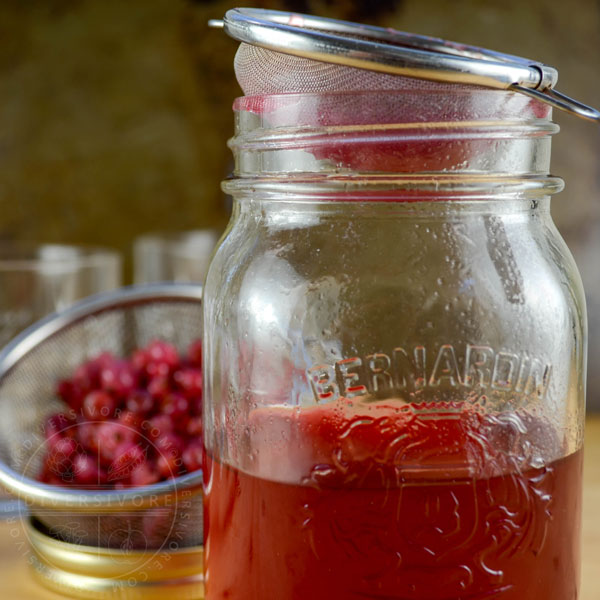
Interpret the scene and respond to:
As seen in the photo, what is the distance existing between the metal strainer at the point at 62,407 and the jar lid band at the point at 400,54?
0.37 meters

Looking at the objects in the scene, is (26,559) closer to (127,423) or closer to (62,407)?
(127,423)

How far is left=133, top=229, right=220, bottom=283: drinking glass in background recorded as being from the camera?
4.04 feet

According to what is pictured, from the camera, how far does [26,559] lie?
2.45 feet

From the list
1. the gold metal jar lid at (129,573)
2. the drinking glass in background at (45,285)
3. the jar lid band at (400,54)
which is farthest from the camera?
the drinking glass in background at (45,285)

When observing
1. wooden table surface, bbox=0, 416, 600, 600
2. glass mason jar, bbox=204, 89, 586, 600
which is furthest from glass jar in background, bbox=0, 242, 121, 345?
glass mason jar, bbox=204, 89, 586, 600

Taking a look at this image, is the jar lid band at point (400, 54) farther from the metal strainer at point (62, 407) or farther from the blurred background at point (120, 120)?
the blurred background at point (120, 120)

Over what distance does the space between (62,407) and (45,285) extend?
162 millimetres

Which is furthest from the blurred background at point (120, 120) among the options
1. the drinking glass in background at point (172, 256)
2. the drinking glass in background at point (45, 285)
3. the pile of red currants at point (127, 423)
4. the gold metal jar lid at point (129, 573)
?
the gold metal jar lid at point (129, 573)

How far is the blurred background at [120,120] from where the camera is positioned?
129cm

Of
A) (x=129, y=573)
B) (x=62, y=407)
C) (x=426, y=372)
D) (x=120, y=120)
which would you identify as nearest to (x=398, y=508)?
(x=426, y=372)

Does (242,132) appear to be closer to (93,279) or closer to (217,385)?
(217,385)

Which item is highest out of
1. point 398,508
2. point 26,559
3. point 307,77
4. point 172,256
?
point 307,77

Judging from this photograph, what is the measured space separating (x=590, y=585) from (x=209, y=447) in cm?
37

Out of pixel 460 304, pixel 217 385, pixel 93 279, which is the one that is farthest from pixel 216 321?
pixel 93 279
